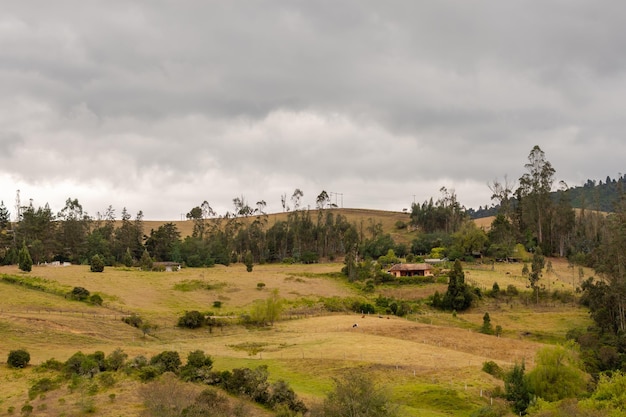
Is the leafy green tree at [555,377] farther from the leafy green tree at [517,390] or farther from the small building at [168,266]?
the small building at [168,266]

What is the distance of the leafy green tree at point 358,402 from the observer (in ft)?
94.4

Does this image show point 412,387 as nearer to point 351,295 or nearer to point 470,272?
point 351,295

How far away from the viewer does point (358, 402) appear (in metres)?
28.8

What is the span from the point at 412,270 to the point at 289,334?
4351cm

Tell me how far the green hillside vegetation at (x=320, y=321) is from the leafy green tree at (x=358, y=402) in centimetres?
12

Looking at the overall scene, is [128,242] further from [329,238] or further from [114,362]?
[114,362]

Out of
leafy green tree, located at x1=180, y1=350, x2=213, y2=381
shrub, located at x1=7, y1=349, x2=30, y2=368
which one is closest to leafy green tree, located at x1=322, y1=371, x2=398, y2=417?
leafy green tree, located at x1=180, y1=350, x2=213, y2=381

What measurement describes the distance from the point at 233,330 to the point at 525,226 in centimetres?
8734

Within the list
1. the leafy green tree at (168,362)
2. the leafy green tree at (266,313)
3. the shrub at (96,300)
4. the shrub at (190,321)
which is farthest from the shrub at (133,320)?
the leafy green tree at (168,362)

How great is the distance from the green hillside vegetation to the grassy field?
0.26 m

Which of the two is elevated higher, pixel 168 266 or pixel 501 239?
pixel 501 239

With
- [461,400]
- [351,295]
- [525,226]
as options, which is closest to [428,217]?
[525,226]

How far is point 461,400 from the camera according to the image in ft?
134

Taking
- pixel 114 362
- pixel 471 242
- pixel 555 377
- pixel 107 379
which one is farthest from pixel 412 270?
pixel 107 379
